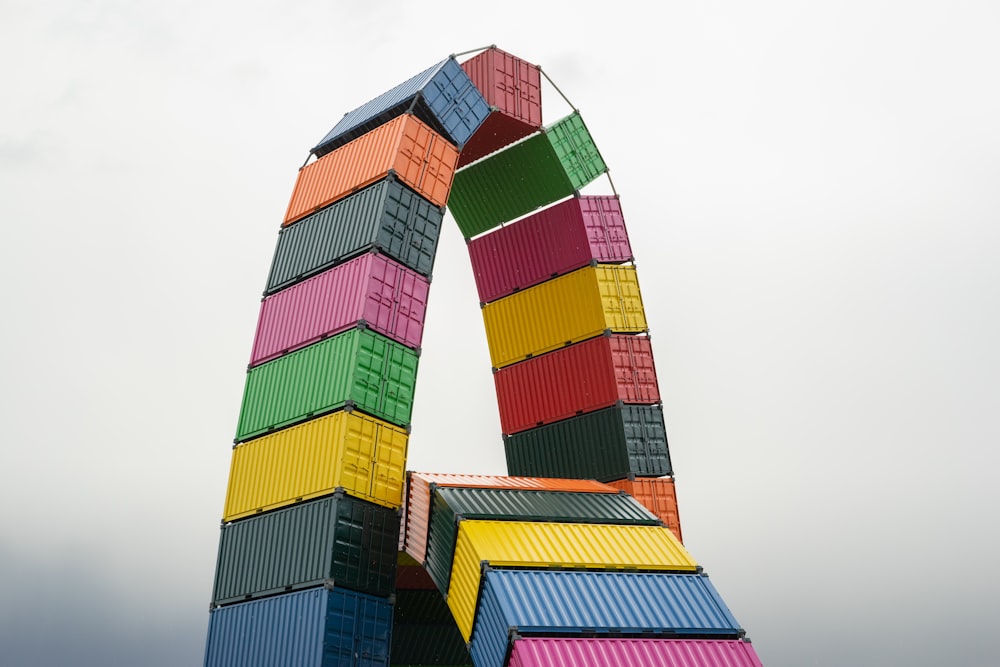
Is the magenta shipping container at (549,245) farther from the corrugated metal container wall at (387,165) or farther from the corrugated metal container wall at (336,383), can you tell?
the corrugated metal container wall at (336,383)

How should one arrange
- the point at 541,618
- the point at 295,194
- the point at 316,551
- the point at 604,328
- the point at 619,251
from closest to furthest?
the point at 541,618 < the point at 316,551 < the point at 295,194 < the point at 604,328 < the point at 619,251

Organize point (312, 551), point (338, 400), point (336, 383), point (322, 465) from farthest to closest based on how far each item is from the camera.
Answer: point (336, 383)
point (338, 400)
point (322, 465)
point (312, 551)

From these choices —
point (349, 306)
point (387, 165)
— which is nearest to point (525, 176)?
point (387, 165)

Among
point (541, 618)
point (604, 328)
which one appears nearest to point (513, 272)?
point (604, 328)

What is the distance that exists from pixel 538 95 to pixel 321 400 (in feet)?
55.8

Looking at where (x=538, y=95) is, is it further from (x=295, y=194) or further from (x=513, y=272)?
(x=295, y=194)

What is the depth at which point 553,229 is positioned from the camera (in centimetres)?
4034

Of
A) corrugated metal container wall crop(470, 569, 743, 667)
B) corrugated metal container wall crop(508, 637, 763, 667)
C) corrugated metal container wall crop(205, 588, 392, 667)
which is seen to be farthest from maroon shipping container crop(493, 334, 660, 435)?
corrugated metal container wall crop(508, 637, 763, 667)

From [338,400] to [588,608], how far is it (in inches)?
368

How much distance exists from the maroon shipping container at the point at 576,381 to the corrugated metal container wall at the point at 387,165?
8945 millimetres

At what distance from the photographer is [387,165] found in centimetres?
3114

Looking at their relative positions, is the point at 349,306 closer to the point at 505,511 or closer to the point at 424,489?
the point at 424,489

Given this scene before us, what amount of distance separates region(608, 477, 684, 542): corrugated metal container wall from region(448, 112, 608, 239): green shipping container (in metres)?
12.5

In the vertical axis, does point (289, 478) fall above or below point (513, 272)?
below
